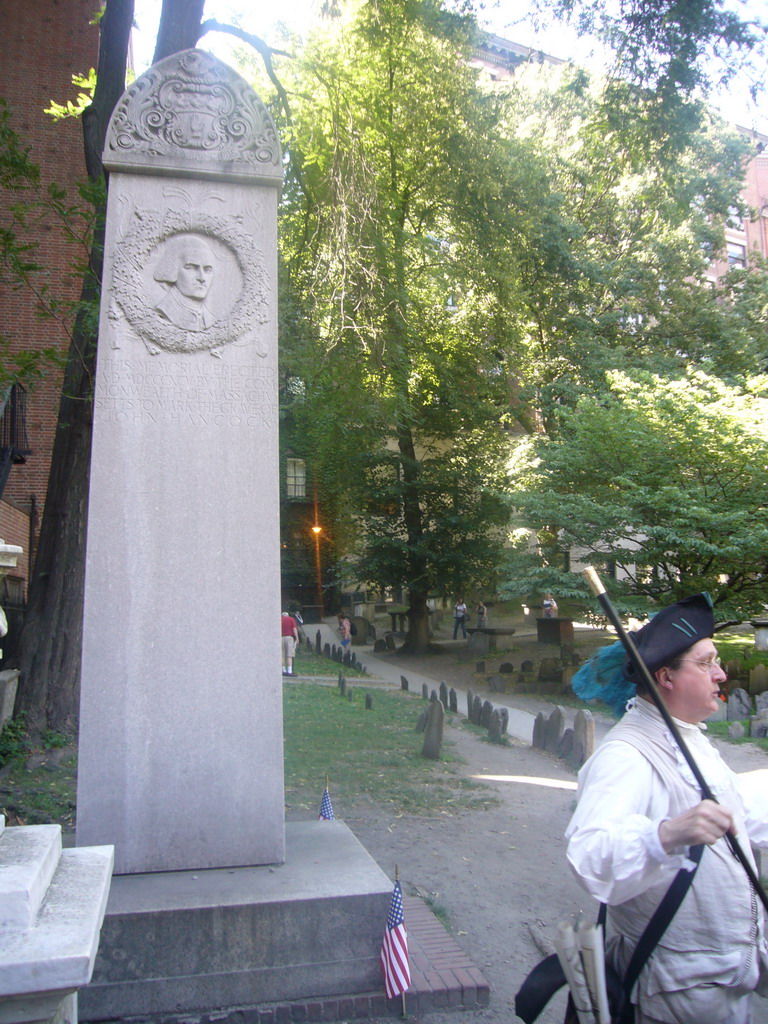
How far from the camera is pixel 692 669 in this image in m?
2.80

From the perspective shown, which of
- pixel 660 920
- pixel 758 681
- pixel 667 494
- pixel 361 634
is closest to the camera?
pixel 660 920

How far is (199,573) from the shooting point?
4.87m

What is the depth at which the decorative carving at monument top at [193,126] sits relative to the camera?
5.18m

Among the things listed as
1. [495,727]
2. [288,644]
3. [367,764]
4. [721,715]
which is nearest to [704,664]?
[367,764]

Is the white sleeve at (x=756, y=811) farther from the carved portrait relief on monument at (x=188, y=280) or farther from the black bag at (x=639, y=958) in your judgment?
the carved portrait relief on monument at (x=188, y=280)

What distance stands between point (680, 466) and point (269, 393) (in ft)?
48.2

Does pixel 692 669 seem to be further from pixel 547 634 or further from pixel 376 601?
pixel 376 601

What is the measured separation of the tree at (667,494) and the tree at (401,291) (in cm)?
448

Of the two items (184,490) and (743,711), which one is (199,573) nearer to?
(184,490)

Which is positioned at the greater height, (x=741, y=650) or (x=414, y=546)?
(x=414, y=546)

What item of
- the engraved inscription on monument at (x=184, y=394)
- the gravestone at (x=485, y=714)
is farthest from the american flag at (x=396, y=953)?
Result: the gravestone at (x=485, y=714)

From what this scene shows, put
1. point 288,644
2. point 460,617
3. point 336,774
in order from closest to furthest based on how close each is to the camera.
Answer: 1. point 336,774
2. point 288,644
3. point 460,617

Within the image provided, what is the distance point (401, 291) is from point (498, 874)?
12787 millimetres

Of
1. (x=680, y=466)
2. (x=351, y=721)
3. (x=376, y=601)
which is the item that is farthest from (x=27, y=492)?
(x=376, y=601)
